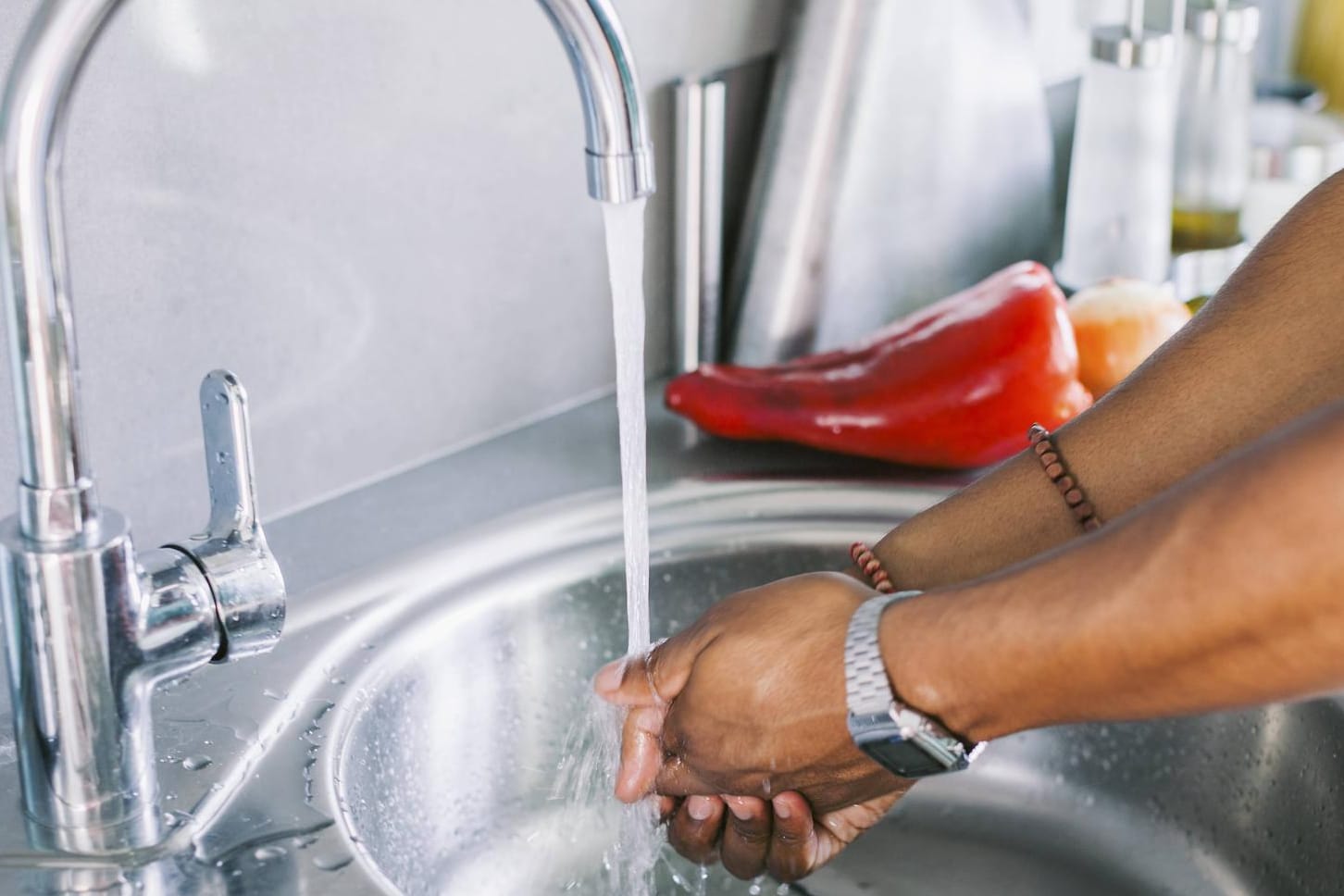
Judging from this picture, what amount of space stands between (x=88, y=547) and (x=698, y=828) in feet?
1.27

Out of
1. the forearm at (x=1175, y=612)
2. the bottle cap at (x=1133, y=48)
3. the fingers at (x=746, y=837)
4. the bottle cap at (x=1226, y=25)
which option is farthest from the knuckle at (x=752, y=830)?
the bottle cap at (x=1226, y=25)

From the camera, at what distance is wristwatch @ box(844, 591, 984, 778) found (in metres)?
0.69

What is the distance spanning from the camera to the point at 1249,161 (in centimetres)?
145

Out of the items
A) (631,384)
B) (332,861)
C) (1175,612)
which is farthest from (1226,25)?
(332,861)

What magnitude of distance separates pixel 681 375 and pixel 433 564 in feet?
0.86

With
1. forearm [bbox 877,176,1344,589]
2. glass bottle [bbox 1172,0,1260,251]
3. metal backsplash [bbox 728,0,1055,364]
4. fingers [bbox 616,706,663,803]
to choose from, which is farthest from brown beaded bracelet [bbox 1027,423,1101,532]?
glass bottle [bbox 1172,0,1260,251]

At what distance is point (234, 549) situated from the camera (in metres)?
0.70

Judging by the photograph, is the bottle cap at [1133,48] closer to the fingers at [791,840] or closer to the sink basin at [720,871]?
the sink basin at [720,871]

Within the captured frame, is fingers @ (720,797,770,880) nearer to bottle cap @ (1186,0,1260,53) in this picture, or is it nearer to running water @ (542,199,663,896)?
running water @ (542,199,663,896)

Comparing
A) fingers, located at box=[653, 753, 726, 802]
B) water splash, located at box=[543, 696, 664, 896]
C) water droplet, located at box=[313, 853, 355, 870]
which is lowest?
water splash, located at box=[543, 696, 664, 896]

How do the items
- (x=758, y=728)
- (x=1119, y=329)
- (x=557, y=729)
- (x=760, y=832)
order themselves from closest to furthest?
(x=758, y=728)
(x=760, y=832)
(x=557, y=729)
(x=1119, y=329)

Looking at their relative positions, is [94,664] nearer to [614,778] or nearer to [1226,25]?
[614,778]

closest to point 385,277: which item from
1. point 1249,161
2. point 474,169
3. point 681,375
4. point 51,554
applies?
point 474,169

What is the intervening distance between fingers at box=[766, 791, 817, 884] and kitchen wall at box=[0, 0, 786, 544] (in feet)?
1.00
